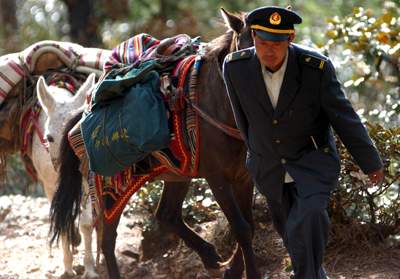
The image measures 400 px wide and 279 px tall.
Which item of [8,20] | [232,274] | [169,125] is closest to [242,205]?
[232,274]

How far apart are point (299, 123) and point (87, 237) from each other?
3.10 meters

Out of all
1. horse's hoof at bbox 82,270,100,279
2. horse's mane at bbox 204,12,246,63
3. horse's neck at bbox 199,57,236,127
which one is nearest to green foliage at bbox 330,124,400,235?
horse's neck at bbox 199,57,236,127

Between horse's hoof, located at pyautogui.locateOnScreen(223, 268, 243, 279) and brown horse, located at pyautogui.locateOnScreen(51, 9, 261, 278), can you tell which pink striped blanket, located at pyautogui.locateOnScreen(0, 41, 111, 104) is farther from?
horse's hoof, located at pyautogui.locateOnScreen(223, 268, 243, 279)

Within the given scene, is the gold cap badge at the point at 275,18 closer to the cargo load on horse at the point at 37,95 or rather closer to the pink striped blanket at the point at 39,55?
the cargo load on horse at the point at 37,95

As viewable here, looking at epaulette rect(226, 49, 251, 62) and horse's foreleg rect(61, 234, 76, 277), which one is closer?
epaulette rect(226, 49, 251, 62)

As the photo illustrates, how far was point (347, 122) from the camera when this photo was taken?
454 cm

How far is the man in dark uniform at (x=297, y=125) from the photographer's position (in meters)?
4.57

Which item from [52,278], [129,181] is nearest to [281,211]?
[129,181]

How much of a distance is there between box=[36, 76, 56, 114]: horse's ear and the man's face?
9.26ft

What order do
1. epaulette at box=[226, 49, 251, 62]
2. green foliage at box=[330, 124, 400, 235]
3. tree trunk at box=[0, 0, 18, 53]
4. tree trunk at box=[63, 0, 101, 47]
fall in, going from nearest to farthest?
epaulette at box=[226, 49, 251, 62], green foliage at box=[330, 124, 400, 235], tree trunk at box=[63, 0, 101, 47], tree trunk at box=[0, 0, 18, 53]

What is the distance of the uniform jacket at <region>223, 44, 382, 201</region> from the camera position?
4574 millimetres

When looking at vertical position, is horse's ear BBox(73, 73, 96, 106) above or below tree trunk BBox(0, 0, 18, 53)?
below

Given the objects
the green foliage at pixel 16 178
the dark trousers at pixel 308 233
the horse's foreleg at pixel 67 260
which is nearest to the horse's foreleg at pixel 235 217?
the dark trousers at pixel 308 233

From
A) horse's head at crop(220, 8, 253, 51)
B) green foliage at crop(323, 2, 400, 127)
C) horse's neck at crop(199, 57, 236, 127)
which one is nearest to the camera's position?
horse's head at crop(220, 8, 253, 51)
